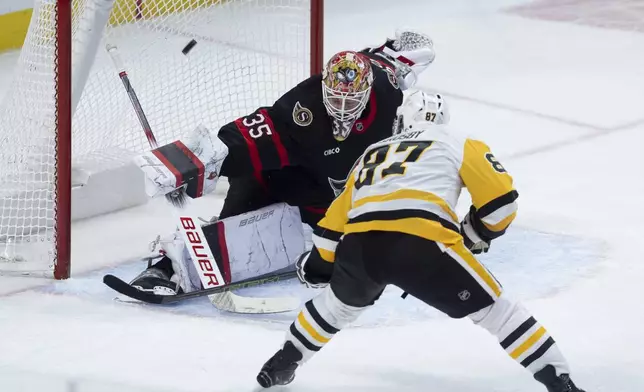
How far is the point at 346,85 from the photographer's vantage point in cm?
375

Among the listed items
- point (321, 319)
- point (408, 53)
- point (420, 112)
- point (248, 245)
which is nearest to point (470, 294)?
point (321, 319)

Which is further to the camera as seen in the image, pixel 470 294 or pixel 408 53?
pixel 408 53

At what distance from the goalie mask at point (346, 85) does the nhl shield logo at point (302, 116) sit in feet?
0.34

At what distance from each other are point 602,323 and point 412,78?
3.26ft

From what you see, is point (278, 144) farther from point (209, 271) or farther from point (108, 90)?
point (108, 90)

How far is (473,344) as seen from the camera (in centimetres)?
362

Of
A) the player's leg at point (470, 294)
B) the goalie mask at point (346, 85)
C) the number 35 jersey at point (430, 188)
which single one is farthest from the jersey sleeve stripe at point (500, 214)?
the goalie mask at point (346, 85)

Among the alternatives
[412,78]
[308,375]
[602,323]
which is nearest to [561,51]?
[412,78]

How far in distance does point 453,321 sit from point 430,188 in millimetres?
823

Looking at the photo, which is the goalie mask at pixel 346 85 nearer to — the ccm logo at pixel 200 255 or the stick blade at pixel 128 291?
the ccm logo at pixel 200 255

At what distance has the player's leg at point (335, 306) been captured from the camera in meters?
3.08

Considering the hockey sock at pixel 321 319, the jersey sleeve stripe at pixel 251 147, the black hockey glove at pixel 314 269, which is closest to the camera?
the hockey sock at pixel 321 319

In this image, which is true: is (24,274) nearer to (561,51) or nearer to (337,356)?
(337,356)

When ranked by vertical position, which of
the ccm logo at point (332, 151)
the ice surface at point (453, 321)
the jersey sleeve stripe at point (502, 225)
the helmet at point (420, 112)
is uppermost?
the helmet at point (420, 112)
